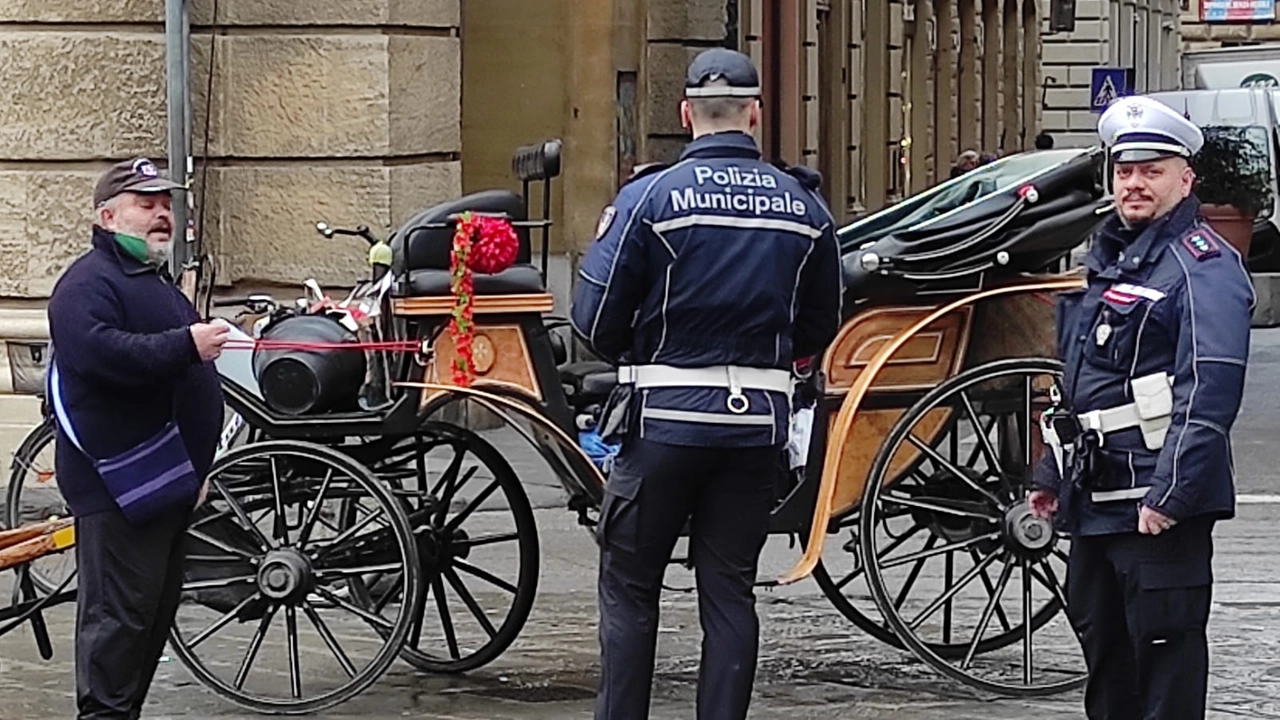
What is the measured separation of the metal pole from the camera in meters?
10.9

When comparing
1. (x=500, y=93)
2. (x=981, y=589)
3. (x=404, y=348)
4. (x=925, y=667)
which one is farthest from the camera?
(x=500, y=93)

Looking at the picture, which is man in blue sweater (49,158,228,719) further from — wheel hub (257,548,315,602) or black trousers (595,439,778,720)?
black trousers (595,439,778,720)

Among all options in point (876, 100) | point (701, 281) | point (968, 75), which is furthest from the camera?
point (968, 75)

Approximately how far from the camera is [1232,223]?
23.0 metres

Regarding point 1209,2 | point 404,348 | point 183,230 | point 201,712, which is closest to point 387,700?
point 201,712

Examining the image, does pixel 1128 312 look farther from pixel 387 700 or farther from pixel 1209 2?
pixel 1209 2

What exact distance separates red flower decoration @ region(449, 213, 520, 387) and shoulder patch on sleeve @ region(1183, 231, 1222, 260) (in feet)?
7.11

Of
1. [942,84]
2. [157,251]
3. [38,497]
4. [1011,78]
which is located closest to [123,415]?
[157,251]

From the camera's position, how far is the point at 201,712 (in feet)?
23.8

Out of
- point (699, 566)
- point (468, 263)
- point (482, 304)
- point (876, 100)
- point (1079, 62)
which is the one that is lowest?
point (699, 566)

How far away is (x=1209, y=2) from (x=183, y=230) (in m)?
37.1

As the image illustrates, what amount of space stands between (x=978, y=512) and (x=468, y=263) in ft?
5.54

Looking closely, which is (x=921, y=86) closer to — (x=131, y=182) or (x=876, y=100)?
(x=876, y=100)

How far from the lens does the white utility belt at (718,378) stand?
5.92 meters
